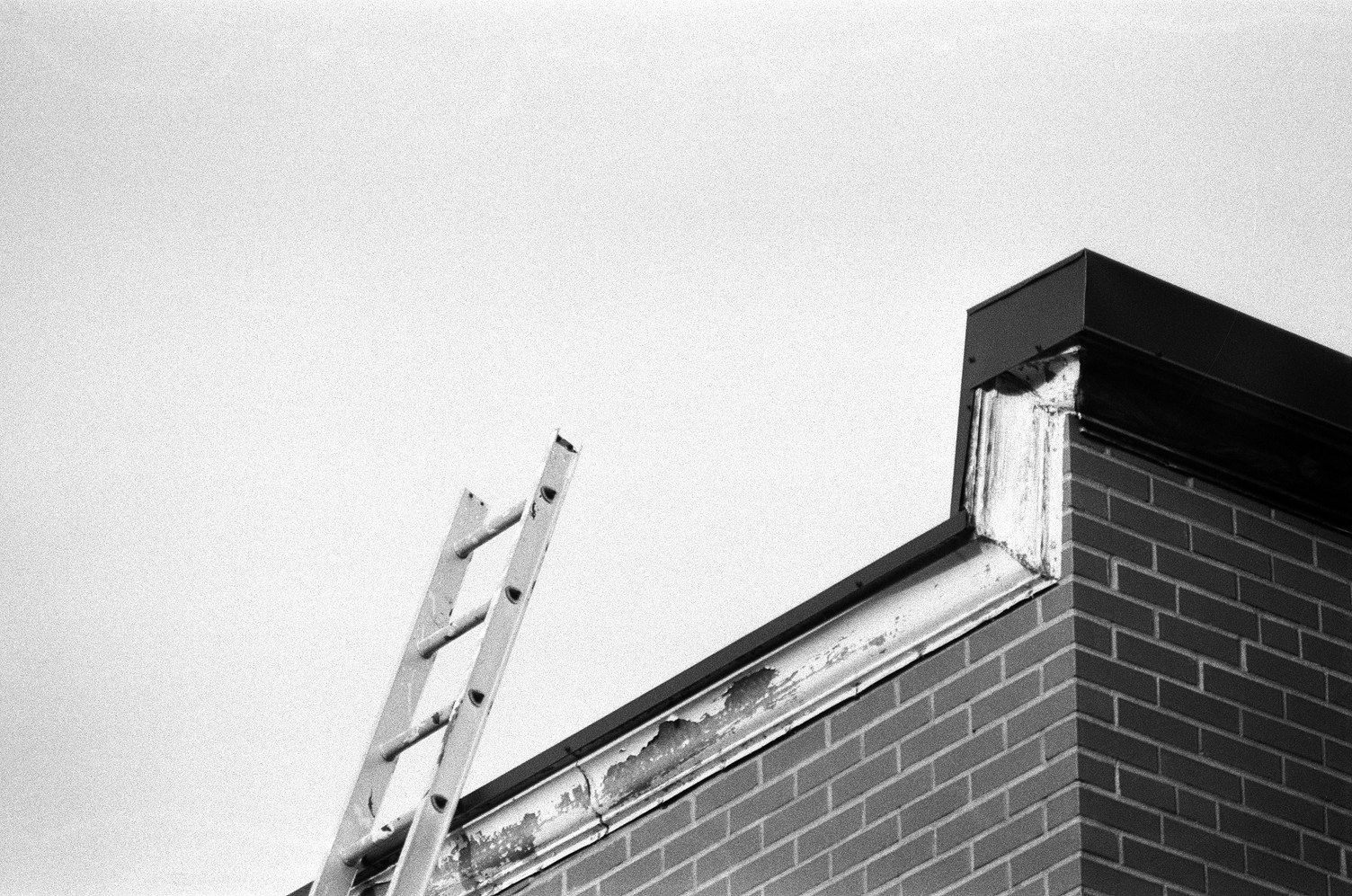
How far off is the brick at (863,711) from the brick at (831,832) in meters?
0.21

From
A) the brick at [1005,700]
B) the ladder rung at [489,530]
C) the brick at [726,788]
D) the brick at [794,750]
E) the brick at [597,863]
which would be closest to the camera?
the brick at [1005,700]

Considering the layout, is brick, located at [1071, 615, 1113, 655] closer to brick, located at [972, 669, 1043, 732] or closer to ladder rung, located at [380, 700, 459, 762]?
brick, located at [972, 669, 1043, 732]

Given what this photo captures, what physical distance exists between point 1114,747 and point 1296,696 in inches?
24.3

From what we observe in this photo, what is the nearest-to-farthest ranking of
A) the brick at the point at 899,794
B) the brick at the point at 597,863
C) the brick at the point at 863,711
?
1. the brick at the point at 899,794
2. the brick at the point at 863,711
3. the brick at the point at 597,863

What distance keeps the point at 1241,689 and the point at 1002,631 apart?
57 cm

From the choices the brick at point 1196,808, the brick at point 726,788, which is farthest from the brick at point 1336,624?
the brick at point 726,788

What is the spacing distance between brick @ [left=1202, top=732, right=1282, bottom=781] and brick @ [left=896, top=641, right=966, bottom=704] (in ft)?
1.98

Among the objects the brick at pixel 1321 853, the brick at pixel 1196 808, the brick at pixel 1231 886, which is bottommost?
the brick at pixel 1231 886

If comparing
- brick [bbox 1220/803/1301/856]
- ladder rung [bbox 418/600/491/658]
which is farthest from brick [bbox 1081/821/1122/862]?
ladder rung [bbox 418/600/491/658]

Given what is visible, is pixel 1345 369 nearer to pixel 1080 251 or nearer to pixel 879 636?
pixel 1080 251

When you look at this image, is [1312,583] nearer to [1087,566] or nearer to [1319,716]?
[1319,716]

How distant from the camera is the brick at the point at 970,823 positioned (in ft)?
14.4

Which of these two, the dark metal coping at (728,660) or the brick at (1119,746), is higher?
the dark metal coping at (728,660)

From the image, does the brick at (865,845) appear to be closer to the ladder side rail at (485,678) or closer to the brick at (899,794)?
the brick at (899,794)
